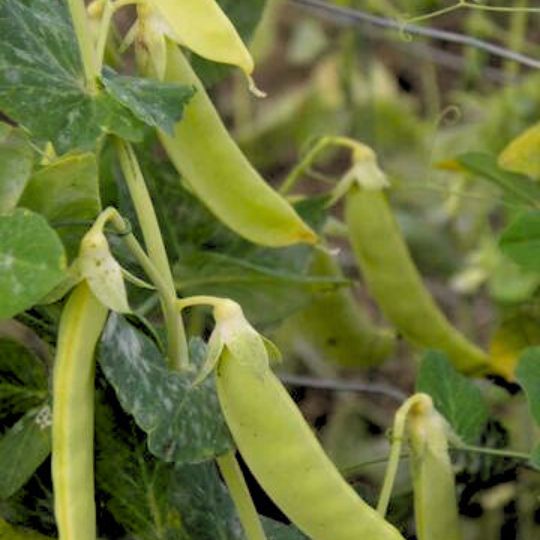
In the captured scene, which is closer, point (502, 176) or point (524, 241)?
point (524, 241)

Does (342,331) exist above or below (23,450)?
below

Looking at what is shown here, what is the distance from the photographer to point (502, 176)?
52.7 inches

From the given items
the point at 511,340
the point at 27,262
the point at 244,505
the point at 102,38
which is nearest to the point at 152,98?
the point at 102,38

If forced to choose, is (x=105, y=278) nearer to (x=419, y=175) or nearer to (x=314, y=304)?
(x=314, y=304)

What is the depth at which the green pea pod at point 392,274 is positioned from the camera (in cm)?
133

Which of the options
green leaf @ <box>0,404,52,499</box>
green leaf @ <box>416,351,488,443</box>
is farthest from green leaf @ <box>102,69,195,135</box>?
green leaf @ <box>416,351,488,443</box>

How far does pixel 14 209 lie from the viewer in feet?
2.94

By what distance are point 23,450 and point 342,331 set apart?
59 centimetres

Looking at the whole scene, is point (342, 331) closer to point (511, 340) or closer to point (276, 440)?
point (511, 340)

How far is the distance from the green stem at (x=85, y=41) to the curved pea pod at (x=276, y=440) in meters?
0.18

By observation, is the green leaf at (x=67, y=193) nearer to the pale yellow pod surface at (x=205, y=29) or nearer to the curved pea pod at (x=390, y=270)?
the pale yellow pod surface at (x=205, y=29)

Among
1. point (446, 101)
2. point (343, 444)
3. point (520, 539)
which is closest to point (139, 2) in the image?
point (520, 539)

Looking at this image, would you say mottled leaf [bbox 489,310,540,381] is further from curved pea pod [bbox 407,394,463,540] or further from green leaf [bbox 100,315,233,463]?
green leaf [bbox 100,315,233,463]

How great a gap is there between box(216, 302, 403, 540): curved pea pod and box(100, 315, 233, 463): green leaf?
51mm
